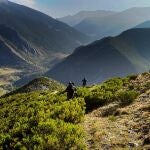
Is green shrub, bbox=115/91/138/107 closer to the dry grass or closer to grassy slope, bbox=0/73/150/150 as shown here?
grassy slope, bbox=0/73/150/150

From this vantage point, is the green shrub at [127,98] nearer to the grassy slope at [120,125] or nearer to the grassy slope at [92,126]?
the grassy slope at [92,126]

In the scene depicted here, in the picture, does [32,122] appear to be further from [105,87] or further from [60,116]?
[105,87]

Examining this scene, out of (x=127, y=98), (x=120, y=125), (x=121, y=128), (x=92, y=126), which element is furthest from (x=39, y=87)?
(x=121, y=128)

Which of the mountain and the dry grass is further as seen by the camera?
the mountain

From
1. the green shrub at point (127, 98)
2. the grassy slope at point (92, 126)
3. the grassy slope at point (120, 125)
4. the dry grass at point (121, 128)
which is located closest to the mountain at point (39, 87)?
the grassy slope at point (92, 126)

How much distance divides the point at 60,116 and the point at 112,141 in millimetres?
5360

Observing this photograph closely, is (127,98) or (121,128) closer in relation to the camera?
(121,128)

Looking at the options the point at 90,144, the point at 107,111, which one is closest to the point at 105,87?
the point at 107,111

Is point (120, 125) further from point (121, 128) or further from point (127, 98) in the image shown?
point (127, 98)

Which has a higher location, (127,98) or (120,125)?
(127,98)

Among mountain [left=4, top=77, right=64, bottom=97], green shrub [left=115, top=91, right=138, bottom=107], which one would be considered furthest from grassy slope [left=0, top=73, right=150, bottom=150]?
mountain [left=4, top=77, right=64, bottom=97]

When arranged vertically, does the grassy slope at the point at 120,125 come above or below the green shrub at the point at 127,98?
below

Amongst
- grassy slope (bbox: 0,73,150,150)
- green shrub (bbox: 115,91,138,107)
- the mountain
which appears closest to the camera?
grassy slope (bbox: 0,73,150,150)

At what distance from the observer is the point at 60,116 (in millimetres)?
25781
